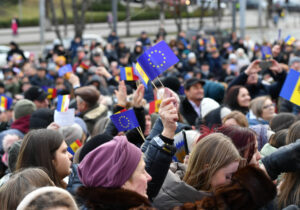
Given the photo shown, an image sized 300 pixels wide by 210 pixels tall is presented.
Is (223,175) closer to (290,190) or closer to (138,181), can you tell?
(290,190)

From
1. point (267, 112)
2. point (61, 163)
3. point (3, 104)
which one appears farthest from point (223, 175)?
point (3, 104)

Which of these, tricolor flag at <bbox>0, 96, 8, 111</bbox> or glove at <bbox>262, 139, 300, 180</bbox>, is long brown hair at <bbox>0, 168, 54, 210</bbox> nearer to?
glove at <bbox>262, 139, 300, 180</bbox>

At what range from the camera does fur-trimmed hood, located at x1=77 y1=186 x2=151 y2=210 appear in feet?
10.2

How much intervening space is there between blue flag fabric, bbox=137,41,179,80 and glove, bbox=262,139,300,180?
133 centimetres

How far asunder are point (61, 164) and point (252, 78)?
566 centimetres

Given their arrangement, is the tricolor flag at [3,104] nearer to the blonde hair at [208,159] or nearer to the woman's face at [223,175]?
the blonde hair at [208,159]

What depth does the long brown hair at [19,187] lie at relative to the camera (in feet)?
12.5

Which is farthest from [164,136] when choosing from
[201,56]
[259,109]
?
[201,56]

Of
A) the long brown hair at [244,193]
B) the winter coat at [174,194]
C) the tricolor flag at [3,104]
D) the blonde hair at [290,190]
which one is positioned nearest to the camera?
the long brown hair at [244,193]

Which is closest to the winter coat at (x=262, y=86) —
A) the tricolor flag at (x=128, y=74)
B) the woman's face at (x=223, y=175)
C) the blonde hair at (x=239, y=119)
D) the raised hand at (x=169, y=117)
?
the tricolor flag at (x=128, y=74)

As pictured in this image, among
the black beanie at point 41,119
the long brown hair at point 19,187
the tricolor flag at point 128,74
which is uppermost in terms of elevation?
the long brown hair at point 19,187

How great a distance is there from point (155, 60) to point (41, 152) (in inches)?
44.5

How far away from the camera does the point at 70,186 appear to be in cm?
437

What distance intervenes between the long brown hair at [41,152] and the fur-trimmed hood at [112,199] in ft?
4.88
